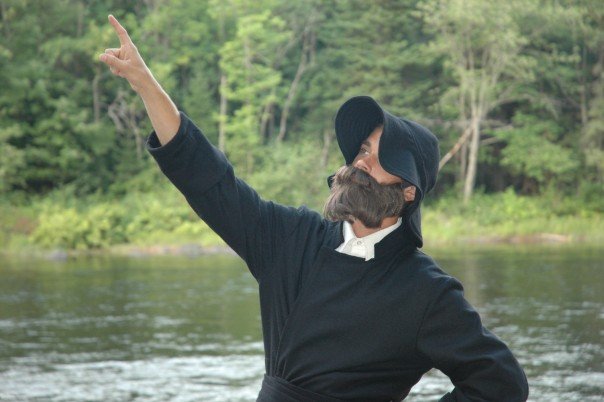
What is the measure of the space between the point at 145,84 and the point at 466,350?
0.92 meters

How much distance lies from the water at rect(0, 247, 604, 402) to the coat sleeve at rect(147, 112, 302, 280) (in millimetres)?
6796

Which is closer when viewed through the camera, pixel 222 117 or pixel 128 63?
pixel 128 63

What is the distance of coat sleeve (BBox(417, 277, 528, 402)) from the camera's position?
100 inches

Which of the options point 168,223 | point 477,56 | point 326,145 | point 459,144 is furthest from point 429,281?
point 326,145

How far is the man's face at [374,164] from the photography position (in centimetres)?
267

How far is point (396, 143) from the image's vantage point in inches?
103

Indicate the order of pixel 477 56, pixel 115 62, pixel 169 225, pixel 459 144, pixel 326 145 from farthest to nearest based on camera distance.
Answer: pixel 326 145, pixel 477 56, pixel 459 144, pixel 169 225, pixel 115 62

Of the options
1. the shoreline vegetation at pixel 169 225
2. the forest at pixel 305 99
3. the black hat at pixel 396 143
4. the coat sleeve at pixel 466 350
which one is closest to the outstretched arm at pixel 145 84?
the black hat at pixel 396 143

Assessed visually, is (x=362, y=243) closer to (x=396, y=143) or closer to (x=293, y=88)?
(x=396, y=143)

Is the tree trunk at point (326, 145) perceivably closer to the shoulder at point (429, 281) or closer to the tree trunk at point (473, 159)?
the tree trunk at point (473, 159)

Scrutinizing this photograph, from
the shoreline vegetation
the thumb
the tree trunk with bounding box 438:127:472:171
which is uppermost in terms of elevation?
the thumb

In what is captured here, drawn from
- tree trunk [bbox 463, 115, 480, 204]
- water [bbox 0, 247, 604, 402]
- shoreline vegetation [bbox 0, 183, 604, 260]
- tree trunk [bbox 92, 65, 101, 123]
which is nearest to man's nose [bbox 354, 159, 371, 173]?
water [bbox 0, 247, 604, 402]

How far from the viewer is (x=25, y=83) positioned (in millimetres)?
34312

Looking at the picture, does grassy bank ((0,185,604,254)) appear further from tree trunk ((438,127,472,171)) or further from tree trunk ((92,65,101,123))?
tree trunk ((92,65,101,123))
